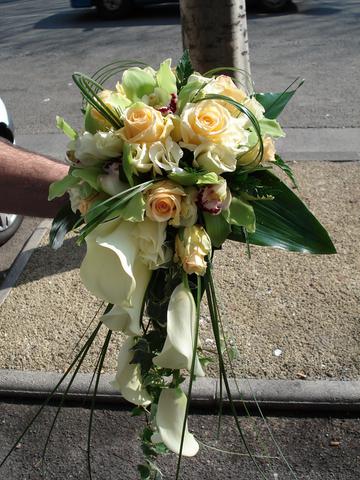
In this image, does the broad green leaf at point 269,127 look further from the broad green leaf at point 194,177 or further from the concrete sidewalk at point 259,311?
the concrete sidewalk at point 259,311

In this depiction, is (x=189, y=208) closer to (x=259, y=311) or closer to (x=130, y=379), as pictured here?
(x=130, y=379)

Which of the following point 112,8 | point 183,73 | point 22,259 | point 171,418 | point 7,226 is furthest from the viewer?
point 112,8

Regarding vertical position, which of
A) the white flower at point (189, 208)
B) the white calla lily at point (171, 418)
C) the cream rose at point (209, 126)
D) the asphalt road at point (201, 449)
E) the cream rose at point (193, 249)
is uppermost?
the cream rose at point (209, 126)

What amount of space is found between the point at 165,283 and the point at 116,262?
0.73ft

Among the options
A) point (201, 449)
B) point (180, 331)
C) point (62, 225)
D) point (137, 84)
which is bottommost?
point (201, 449)

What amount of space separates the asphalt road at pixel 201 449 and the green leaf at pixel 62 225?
1500mm

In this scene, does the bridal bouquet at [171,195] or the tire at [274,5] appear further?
the tire at [274,5]

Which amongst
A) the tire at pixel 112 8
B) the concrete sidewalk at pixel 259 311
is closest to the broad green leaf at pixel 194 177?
the concrete sidewalk at pixel 259 311

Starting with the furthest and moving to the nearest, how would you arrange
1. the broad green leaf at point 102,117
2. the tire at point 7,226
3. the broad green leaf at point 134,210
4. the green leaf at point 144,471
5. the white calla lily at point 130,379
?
1. the tire at point 7,226
2. the green leaf at point 144,471
3. the white calla lily at point 130,379
4. the broad green leaf at point 102,117
5. the broad green leaf at point 134,210

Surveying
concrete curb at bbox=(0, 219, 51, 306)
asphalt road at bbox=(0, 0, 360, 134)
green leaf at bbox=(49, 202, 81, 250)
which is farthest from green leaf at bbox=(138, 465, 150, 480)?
asphalt road at bbox=(0, 0, 360, 134)

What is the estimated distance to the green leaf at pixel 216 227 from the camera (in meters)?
1.49

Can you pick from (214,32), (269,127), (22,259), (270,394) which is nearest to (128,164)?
(269,127)

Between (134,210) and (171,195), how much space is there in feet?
0.28

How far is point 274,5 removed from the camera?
38.9 feet
